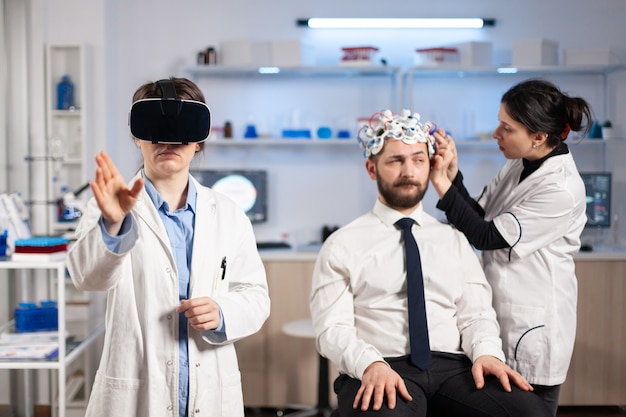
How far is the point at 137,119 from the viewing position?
1596mm

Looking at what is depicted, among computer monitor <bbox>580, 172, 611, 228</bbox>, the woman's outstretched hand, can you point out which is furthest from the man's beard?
computer monitor <bbox>580, 172, 611, 228</bbox>

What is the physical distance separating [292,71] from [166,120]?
2.66 metres

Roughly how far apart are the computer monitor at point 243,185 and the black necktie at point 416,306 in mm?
2296

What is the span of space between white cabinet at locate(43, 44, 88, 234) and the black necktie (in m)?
2.31

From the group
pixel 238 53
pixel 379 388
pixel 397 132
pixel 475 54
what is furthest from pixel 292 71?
pixel 379 388

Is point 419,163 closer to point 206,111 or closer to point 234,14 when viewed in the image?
point 206,111

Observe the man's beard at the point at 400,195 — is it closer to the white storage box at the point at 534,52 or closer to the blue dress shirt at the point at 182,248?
the blue dress shirt at the point at 182,248

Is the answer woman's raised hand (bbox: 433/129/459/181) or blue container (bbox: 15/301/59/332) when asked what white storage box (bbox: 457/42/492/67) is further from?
blue container (bbox: 15/301/59/332)

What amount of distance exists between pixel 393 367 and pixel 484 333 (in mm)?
270

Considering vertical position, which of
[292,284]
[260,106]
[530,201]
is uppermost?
[260,106]

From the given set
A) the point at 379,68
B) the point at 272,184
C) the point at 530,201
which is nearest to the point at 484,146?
the point at 379,68

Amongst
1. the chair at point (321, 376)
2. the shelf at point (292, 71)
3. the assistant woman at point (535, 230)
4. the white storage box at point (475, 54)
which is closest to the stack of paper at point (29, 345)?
the chair at point (321, 376)

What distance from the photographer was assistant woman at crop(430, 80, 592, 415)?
2055mm

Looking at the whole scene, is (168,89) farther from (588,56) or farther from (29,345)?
(588,56)
